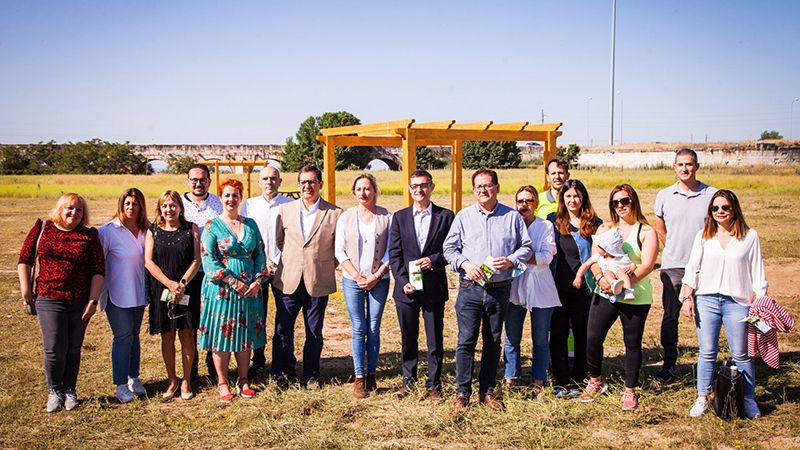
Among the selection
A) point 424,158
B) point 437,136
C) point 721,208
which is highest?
point 424,158

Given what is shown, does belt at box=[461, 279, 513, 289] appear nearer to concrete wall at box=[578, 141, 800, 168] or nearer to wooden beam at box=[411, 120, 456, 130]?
wooden beam at box=[411, 120, 456, 130]

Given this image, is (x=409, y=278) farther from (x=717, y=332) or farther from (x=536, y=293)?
(x=717, y=332)

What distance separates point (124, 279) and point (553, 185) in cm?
351

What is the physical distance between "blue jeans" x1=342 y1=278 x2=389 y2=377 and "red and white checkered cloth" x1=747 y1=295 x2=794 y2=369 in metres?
2.54

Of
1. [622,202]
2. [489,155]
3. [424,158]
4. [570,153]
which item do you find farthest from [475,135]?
[570,153]

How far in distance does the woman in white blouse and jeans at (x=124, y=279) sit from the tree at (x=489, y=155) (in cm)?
3784

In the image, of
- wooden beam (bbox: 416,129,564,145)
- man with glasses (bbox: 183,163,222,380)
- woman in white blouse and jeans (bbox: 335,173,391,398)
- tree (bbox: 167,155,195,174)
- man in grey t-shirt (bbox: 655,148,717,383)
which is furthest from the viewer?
tree (bbox: 167,155,195,174)

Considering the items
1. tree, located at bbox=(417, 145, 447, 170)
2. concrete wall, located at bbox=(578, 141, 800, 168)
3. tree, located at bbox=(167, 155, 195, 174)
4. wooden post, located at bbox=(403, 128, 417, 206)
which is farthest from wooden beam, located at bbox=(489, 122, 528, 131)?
tree, located at bbox=(167, 155, 195, 174)

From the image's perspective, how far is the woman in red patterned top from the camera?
448cm

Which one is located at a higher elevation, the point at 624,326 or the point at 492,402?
the point at 624,326

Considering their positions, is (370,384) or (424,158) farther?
(424,158)

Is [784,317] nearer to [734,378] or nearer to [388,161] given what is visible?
[734,378]

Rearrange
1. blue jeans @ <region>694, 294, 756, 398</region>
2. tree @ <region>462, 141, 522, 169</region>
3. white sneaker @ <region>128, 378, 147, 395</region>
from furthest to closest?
tree @ <region>462, 141, 522, 169</region>, white sneaker @ <region>128, 378, 147, 395</region>, blue jeans @ <region>694, 294, 756, 398</region>

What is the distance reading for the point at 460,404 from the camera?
4.54 meters
